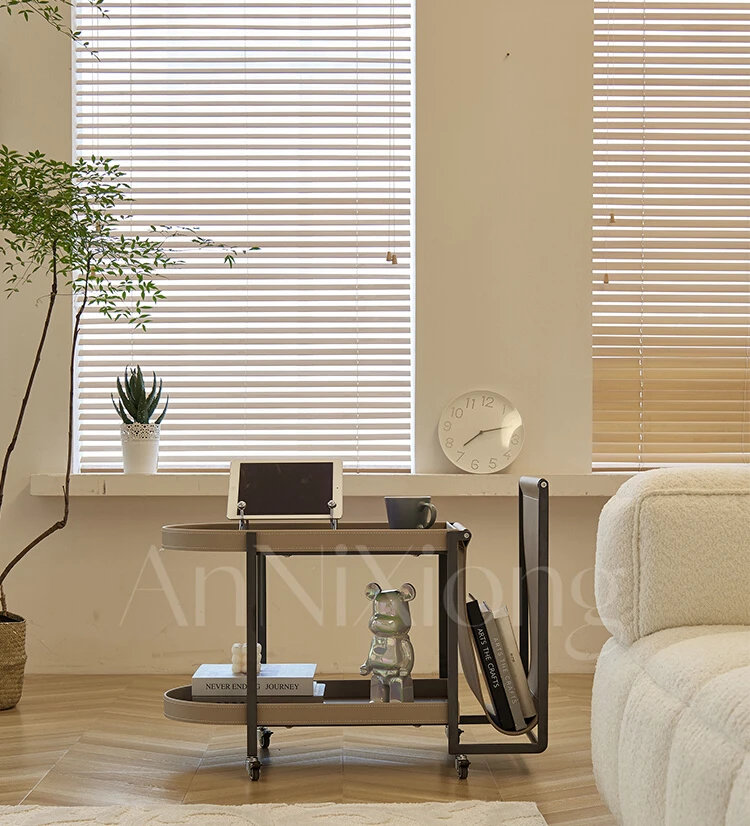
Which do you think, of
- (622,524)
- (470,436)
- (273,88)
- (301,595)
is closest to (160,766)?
(301,595)

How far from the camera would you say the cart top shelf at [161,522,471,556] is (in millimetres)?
2117

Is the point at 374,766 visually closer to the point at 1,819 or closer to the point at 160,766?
the point at 160,766

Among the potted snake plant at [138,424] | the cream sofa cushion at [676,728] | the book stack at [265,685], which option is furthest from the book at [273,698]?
the potted snake plant at [138,424]

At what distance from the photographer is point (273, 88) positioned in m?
3.37

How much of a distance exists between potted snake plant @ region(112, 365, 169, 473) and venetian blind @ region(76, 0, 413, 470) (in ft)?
0.50

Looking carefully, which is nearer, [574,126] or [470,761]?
→ [470,761]

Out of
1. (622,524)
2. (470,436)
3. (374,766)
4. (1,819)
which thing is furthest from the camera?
(470,436)

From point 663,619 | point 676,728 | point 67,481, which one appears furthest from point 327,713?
point 67,481

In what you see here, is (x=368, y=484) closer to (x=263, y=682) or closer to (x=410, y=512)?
(x=410, y=512)

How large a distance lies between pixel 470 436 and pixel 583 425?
0.42m

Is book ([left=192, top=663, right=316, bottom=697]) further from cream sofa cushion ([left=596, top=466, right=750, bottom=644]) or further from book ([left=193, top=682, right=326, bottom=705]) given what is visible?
cream sofa cushion ([left=596, top=466, right=750, bottom=644])

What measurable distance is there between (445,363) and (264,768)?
157 centimetres

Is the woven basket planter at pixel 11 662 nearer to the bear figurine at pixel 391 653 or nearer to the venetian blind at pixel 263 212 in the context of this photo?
the venetian blind at pixel 263 212

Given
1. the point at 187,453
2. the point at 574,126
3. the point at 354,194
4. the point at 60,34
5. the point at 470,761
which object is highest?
the point at 60,34
